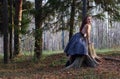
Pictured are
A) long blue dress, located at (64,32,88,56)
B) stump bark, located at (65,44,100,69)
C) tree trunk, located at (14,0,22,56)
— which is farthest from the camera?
tree trunk, located at (14,0,22,56)

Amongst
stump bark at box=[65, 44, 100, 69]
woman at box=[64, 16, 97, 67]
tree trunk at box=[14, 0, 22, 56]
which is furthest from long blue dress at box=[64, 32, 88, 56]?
tree trunk at box=[14, 0, 22, 56]

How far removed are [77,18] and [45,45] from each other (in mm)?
12281

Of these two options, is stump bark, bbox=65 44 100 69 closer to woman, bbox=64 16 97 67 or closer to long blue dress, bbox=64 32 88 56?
woman, bbox=64 16 97 67

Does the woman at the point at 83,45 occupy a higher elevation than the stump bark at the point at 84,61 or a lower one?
higher

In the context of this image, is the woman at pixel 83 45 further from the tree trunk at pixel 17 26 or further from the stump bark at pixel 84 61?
the tree trunk at pixel 17 26

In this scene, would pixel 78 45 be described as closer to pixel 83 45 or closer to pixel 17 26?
pixel 83 45

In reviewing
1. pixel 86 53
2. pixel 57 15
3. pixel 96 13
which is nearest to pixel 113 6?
pixel 96 13

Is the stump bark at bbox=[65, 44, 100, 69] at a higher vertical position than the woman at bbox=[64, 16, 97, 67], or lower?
lower

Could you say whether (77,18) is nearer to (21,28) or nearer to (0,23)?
(21,28)

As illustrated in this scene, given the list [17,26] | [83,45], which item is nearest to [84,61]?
[83,45]

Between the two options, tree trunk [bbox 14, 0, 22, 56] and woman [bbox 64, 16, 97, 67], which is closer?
woman [bbox 64, 16, 97, 67]

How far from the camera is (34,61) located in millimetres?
19891

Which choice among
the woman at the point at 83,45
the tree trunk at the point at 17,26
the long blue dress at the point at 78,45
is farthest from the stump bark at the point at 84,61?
the tree trunk at the point at 17,26

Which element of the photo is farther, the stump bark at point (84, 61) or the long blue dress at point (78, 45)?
the stump bark at point (84, 61)
